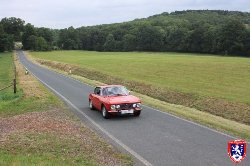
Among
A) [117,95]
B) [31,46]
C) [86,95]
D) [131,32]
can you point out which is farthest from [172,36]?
[117,95]

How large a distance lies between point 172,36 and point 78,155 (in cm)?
12917

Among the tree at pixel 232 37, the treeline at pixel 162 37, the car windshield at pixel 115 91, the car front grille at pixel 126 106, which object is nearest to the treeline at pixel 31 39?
the treeline at pixel 162 37

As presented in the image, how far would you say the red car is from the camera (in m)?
18.8

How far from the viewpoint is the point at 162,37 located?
147750 millimetres

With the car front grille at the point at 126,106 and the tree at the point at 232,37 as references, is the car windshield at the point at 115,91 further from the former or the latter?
the tree at the point at 232,37

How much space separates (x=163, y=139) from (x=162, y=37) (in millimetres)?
135750

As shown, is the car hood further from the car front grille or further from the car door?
the car door

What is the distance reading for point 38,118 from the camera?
1748cm

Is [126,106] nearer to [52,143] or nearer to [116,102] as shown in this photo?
[116,102]

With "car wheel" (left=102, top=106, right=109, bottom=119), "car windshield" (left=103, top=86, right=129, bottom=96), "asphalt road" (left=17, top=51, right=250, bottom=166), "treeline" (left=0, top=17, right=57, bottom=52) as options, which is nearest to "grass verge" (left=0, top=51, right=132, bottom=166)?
"asphalt road" (left=17, top=51, right=250, bottom=166)

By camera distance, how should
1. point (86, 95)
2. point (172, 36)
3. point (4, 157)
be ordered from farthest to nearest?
point (172, 36) < point (86, 95) < point (4, 157)

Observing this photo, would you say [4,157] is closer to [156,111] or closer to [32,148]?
[32,148]

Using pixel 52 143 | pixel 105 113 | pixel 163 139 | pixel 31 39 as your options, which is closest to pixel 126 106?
pixel 105 113

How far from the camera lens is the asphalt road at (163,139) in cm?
1112
